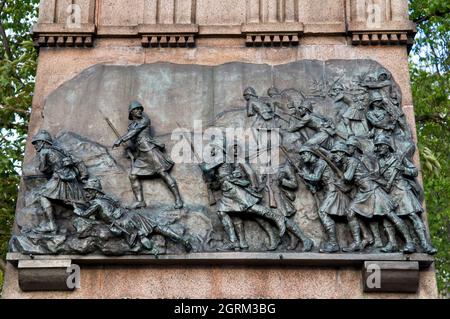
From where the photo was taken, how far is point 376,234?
1212 centimetres

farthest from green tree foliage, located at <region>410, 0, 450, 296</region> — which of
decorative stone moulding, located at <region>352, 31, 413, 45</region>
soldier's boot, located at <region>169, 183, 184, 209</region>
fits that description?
soldier's boot, located at <region>169, 183, 184, 209</region>

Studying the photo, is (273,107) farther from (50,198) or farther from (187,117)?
(50,198)

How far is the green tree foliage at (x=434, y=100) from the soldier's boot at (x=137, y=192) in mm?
7327

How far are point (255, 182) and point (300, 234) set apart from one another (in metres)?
1.10

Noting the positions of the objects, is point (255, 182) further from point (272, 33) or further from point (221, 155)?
point (272, 33)

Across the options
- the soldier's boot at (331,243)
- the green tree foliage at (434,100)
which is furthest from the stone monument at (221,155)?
the green tree foliage at (434,100)

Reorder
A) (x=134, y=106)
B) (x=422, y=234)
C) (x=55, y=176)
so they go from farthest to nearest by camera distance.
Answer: (x=134, y=106), (x=55, y=176), (x=422, y=234)

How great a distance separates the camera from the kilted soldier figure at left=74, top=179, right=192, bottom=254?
12.0m

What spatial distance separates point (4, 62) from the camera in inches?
759

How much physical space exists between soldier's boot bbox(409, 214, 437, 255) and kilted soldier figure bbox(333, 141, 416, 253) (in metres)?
0.14

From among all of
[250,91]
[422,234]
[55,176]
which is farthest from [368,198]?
[55,176]

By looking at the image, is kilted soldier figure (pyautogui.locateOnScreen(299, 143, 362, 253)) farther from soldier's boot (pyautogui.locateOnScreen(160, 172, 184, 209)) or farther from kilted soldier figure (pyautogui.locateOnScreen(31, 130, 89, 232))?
kilted soldier figure (pyautogui.locateOnScreen(31, 130, 89, 232))

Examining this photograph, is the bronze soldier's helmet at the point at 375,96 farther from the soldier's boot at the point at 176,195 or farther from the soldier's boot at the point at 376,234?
the soldier's boot at the point at 176,195
